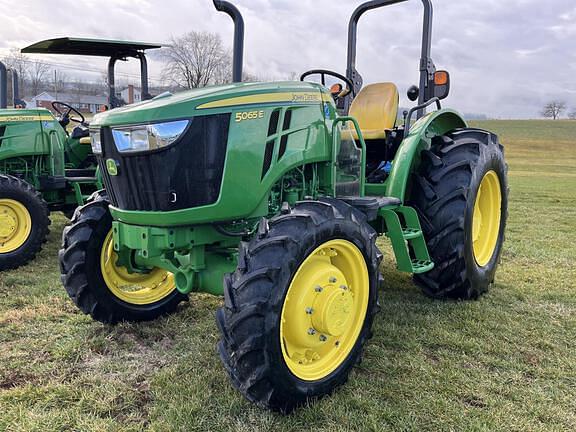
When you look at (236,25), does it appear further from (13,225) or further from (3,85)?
(3,85)

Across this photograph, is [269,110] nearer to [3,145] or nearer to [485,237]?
[485,237]

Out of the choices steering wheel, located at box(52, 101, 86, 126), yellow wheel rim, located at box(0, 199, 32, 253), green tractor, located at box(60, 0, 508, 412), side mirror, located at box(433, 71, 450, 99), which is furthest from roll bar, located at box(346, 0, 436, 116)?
steering wheel, located at box(52, 101, 86, 126)

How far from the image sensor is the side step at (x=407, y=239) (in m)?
3.51

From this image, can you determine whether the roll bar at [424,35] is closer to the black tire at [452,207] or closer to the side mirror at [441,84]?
the side mirror at [441,84]

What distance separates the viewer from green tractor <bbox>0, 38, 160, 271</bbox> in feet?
18.1

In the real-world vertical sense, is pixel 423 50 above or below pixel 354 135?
above

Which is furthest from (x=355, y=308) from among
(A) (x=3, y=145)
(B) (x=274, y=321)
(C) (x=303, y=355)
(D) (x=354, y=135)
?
(A) (x=3, y=145)

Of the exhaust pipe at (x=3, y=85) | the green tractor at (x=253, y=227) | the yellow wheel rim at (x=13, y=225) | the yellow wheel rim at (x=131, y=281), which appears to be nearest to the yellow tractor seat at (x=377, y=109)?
the green tractor at (x=253, y=227)

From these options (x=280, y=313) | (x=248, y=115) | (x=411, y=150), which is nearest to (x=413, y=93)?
(x=411, y=150)

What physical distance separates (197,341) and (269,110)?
5.27ft

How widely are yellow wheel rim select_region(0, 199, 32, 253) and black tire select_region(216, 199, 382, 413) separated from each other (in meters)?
3.99

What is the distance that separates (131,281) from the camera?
3.78 meters

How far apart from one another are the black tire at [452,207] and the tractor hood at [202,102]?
153 centimetres

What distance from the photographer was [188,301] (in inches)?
165
